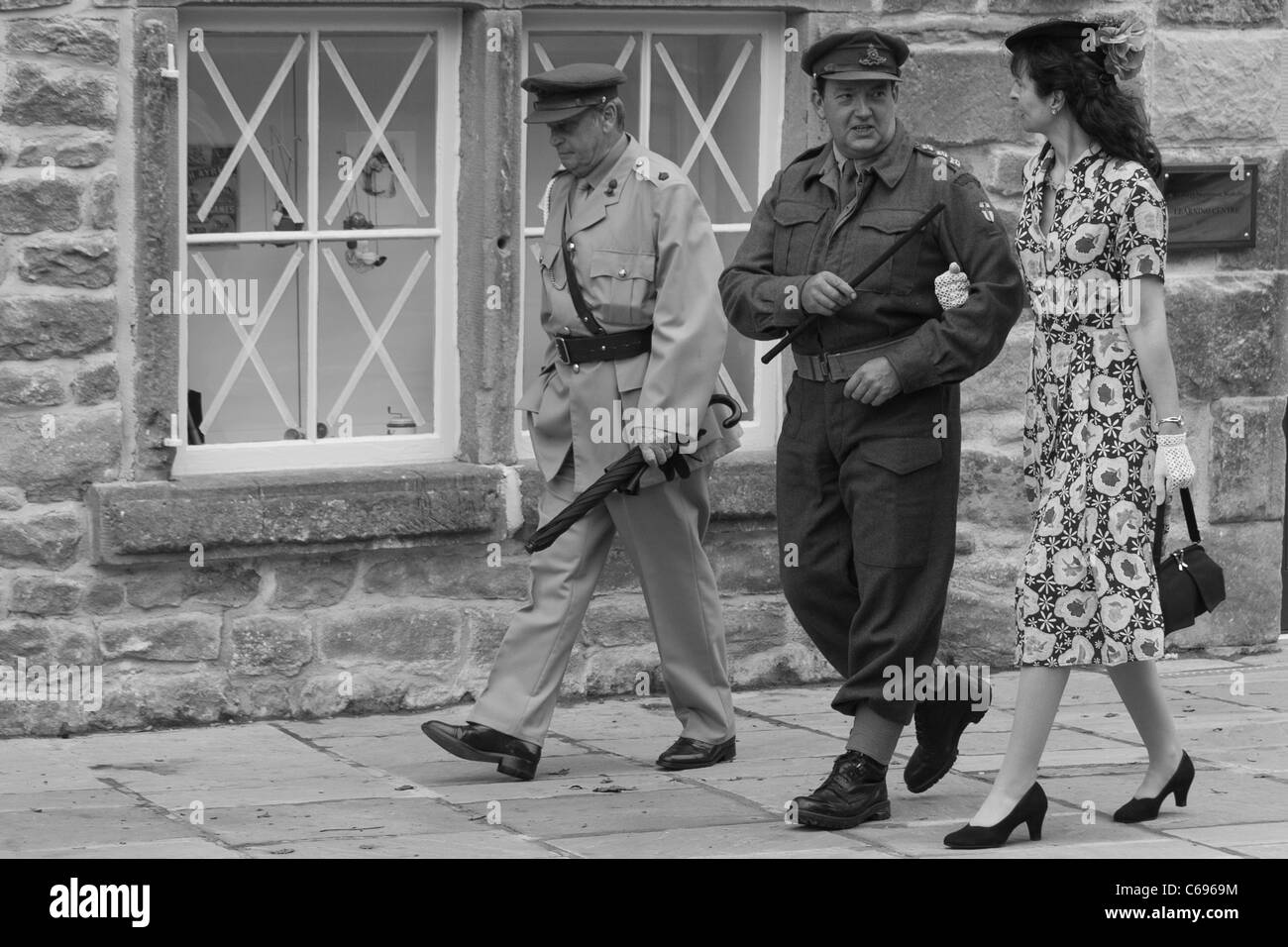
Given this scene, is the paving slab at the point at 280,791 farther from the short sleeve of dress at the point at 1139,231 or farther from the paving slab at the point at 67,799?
the short sleeve of dress at the point at 1139,231

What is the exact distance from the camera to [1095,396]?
16.8 ft

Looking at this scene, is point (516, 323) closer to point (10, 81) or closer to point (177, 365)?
point (177, 365)

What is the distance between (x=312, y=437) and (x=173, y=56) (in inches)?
50.3

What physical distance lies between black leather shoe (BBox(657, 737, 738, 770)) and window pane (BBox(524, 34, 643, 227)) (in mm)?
1992

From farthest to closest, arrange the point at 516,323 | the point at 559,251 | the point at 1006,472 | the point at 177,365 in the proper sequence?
the point at 1006,472
the point at 516,323
the point at 177,365
the point at 559,251

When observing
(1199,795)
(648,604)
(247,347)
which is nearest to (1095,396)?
(1199,795)

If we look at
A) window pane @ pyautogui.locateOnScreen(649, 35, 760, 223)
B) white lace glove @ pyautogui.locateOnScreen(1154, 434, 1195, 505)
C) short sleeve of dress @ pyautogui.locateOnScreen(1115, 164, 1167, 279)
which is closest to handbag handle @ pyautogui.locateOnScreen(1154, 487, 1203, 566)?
white lace glove @ pyautogui.locateOnScreen(1154, 434, 1195, 505)

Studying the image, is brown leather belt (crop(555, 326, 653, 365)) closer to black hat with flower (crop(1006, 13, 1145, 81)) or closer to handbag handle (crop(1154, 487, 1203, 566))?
black hat with flower (crop(1006, 13, 1145, 81))

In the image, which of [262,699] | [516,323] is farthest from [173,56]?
[262,699]

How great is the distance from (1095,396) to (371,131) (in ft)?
9.12

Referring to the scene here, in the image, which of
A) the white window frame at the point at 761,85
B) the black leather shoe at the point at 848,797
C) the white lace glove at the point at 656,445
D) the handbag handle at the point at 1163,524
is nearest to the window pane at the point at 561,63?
the white window frame at the point at 761,85

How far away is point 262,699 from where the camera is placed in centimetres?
668

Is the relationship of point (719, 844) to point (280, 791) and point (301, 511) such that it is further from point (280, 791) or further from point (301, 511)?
point (301, 511)

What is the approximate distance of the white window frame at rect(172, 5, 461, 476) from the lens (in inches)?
261
